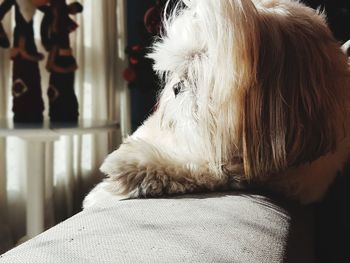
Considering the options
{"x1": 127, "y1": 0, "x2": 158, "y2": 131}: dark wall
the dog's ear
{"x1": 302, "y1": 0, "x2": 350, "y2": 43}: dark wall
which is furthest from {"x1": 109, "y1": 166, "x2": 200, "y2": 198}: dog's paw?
{"x1": 127, "y1": 0, "x2": 158, "y2": 131}: dark wall

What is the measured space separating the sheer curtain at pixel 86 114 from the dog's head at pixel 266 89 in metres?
1.37

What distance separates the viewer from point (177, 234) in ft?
1.65

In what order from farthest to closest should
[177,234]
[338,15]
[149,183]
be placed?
[338,15], [149,183], [177,234]

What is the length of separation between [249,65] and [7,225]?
155 cm

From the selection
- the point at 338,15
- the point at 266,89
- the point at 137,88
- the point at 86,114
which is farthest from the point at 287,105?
the point at 137,88

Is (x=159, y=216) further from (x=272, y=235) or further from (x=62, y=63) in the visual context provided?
(x=62, y=63)

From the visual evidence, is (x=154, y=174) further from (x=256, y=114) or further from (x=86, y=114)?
(x=86, y=114)

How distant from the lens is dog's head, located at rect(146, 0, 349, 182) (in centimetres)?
73

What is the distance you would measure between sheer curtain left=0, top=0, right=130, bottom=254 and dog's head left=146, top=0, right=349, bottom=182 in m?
1.37

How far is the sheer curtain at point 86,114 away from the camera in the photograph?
1.97 metres

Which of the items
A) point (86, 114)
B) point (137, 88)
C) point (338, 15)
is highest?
point (338, 15)

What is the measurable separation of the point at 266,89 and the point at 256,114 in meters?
0.05

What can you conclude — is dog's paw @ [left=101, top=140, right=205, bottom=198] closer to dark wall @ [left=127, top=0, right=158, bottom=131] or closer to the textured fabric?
the textured fabric

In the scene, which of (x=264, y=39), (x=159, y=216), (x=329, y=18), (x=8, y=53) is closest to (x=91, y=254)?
(x=159, y=216)
